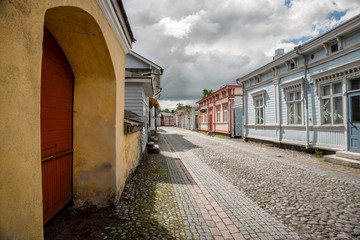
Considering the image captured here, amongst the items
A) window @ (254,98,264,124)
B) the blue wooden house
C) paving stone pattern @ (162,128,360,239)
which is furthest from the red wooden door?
window @ (254,98,264,124)

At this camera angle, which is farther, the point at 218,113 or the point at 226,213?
the point at 218,113

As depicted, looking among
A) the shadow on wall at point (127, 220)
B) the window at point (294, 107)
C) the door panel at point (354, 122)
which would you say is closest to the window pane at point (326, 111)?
the door panel at point (354, 122)

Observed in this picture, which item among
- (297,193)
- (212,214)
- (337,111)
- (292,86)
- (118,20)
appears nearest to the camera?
(212,214)

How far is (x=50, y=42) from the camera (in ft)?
8.54

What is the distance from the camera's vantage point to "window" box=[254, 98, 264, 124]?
12.3 meters

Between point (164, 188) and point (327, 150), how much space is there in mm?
7447

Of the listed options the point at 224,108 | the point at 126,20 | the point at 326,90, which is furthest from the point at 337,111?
the point at 224,108

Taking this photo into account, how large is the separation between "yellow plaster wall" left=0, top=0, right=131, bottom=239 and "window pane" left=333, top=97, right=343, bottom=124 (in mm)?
8301

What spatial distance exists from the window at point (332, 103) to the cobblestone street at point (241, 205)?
251 cm

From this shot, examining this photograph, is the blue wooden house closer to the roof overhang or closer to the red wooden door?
the roof overhang

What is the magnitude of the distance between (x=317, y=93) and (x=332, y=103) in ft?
2.54

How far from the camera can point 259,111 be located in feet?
41.3

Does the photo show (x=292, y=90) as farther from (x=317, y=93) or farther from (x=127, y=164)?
(x=127, y=164)

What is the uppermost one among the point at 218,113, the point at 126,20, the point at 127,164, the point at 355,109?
the point at 126,20
